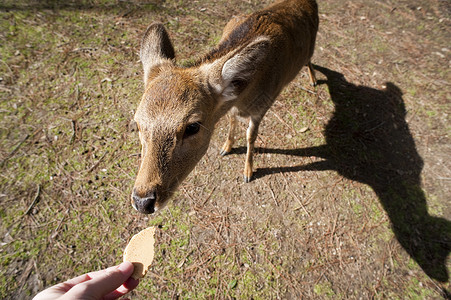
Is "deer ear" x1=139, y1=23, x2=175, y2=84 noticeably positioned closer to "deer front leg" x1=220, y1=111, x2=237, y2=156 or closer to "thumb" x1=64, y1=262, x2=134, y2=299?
"deer front leg" x1=220, y1=111, x2=237, y2=156

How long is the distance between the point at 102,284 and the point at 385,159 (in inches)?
194

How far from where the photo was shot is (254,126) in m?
3.87

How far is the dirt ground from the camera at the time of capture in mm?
3543

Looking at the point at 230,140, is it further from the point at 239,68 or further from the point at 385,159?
the point at 385,159

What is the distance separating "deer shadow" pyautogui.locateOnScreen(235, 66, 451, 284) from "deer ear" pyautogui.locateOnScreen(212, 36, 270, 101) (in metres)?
1.93

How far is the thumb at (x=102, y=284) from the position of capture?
178 centimetres

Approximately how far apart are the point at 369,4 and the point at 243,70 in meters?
6.53

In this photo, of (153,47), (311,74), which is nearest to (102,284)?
(153,47)

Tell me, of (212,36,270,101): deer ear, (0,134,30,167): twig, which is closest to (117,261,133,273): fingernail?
(212,36,270,101): deer ear

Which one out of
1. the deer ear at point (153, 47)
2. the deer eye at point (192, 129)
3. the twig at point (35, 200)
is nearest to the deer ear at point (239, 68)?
the deer eye at point (192, 129)

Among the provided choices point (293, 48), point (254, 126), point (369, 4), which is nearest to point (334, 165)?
point (254, 126)

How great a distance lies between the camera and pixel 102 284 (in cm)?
192

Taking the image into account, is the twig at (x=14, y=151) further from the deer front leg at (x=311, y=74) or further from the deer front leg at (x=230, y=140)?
the deer front leg at (x=311, y=74)

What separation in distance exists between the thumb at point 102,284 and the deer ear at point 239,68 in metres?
2.08
